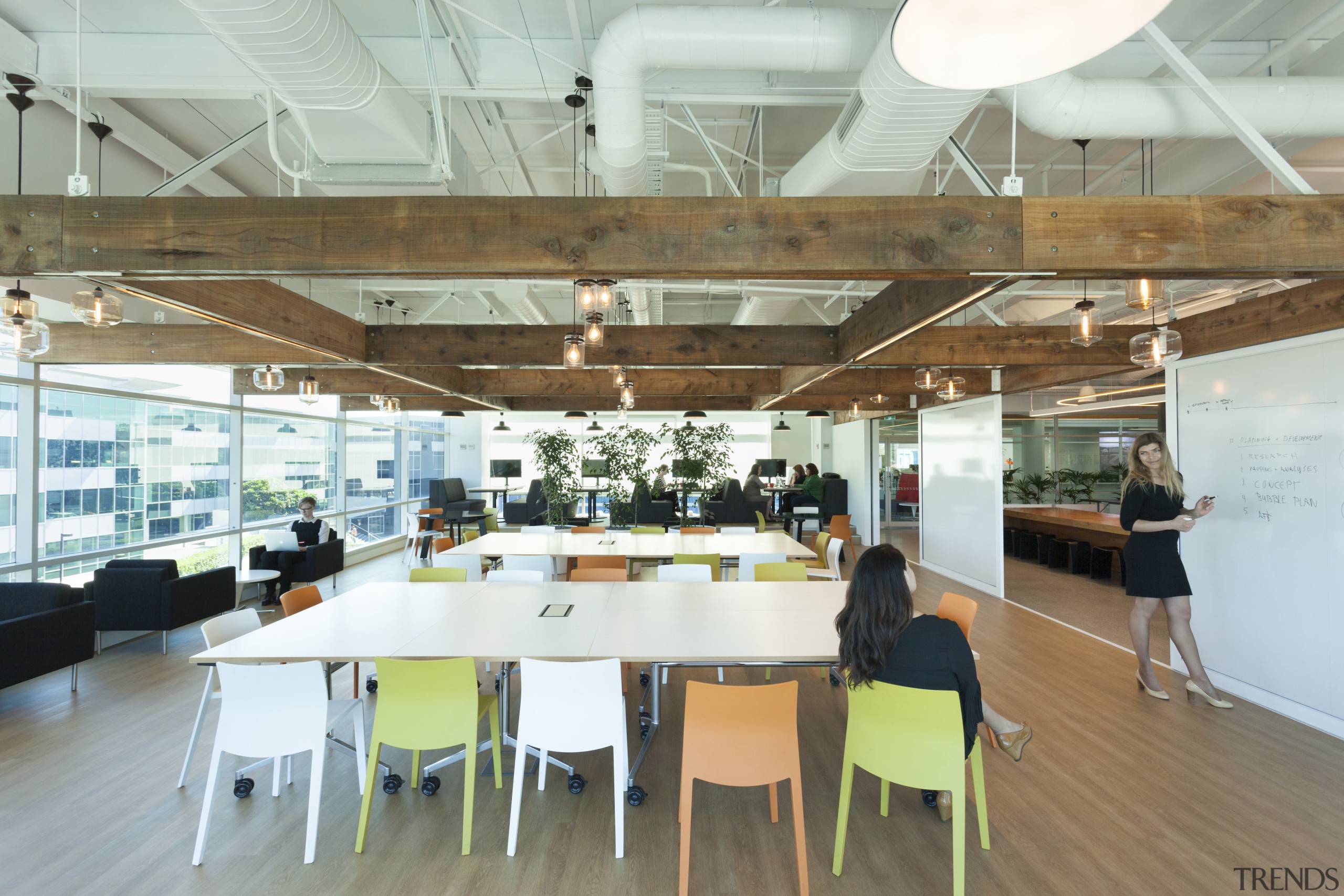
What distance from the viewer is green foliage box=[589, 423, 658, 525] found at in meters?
9.06

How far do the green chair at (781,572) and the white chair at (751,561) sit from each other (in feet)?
1.03

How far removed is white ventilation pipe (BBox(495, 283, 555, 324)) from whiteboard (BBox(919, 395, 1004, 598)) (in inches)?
219

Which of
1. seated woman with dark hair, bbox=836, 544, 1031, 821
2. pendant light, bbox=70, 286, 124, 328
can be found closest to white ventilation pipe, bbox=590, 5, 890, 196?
seated woman with dark hair, bbox=836, 544, 1031, 821

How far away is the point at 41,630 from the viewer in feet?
14.3

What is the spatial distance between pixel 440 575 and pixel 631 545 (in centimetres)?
199

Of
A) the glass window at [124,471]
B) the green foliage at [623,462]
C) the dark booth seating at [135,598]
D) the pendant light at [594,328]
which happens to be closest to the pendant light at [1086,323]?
the pendant light at [594,328]

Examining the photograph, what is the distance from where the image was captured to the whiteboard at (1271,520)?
383 cm

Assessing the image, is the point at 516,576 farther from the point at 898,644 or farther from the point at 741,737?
the point at 898,644

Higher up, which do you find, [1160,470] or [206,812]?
[1160,470]

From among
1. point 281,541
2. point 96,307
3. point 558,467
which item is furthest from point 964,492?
point 96,307

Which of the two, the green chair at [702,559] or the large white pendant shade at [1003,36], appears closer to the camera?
the large white pendant shade at [1003,36]

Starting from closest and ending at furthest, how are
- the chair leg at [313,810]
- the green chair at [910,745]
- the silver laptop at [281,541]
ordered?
the green chair at [910,745] → the chair leg at [313,810] → the silver laptop at [281,541]

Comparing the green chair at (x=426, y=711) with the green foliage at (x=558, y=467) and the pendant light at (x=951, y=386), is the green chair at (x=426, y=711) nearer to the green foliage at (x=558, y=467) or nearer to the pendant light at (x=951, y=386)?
the pendant light at (x=951, y=386)

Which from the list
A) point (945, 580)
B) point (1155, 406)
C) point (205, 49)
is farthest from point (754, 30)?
point (1155, 406)
